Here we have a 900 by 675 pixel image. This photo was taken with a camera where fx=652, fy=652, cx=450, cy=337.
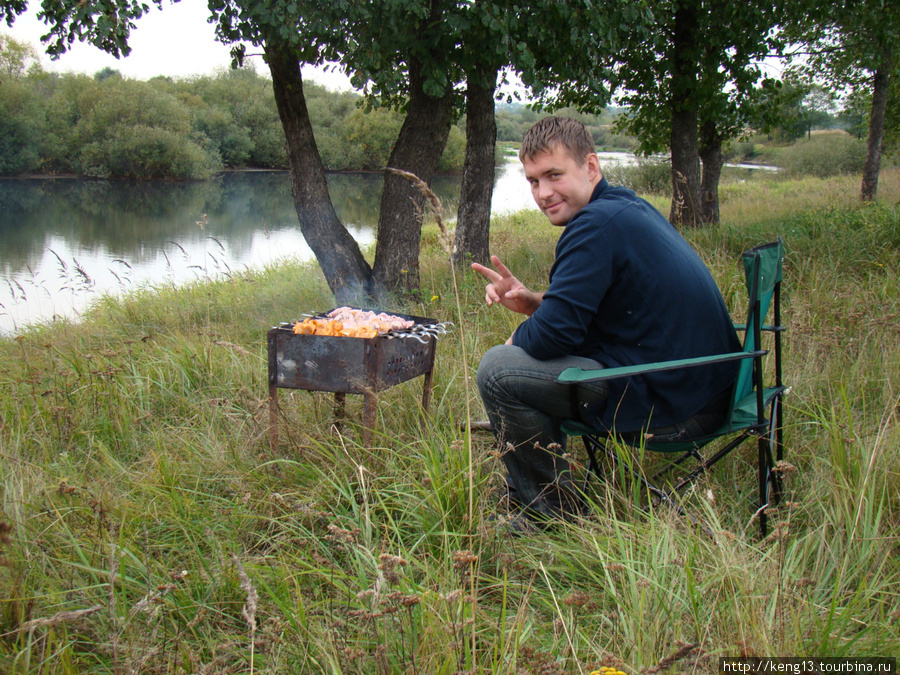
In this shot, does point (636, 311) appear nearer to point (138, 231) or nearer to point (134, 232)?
point (134, 232)

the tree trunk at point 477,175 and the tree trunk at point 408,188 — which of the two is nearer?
the tree trunk at point 408,188

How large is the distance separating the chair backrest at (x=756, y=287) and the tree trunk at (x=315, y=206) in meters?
4.14

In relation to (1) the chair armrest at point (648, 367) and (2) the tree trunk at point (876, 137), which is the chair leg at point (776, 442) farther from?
(2) the tree trunk at point (876, 137)

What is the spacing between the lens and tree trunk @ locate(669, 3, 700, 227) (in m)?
7.85

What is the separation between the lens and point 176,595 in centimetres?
195

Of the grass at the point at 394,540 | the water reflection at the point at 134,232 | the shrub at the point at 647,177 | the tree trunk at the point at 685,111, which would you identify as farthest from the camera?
the shrub at the point at 647,177

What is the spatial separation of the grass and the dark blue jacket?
345 millimetres

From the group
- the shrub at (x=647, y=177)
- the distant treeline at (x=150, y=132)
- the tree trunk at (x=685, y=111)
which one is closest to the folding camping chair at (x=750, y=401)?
the tree trunk at (x=685, y=111)

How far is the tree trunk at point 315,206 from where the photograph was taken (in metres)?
5.97

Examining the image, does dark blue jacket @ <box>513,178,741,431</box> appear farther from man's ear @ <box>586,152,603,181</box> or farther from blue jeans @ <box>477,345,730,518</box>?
man's ear @ <box>586,152,603,181</box>

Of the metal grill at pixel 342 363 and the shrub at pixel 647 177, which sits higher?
the shrub at pixel 647 177

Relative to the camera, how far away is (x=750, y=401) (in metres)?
2.49

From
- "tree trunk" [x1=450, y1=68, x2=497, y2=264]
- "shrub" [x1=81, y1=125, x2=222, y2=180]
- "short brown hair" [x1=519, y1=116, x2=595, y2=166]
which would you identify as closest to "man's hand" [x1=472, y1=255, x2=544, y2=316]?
"short brown hair" [x1=519, y1=116, x2=595, y2=166]

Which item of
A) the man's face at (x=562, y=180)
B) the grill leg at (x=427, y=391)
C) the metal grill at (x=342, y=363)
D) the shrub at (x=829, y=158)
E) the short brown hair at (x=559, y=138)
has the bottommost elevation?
the grill leg at (x=427, y=391)
